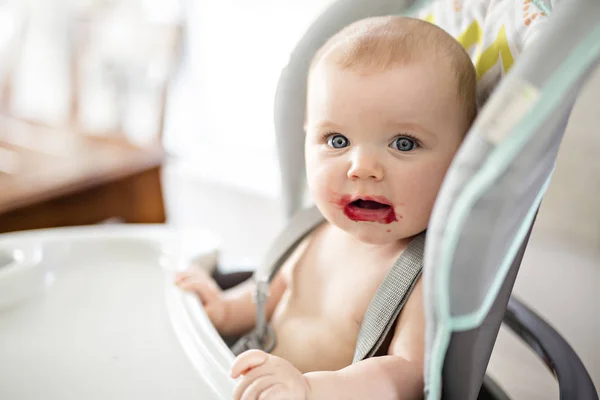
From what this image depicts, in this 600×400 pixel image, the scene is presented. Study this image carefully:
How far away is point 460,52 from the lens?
51 cm

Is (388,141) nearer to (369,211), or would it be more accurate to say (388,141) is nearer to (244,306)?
(369,211)

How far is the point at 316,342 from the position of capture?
22.6 inches

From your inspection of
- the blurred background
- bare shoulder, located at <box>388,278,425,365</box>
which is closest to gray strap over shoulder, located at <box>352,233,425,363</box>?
bare shoulder, located at <box>388,278,425,365</box>

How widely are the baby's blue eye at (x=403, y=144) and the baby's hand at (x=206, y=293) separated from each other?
30 cm

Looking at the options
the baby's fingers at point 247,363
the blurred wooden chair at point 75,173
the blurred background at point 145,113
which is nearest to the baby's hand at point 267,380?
the baby's fingers at point 247,363

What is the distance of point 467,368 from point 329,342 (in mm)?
176

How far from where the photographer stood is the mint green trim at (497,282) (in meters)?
0.37

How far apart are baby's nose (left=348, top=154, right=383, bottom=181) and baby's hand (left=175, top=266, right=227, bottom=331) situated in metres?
0.27

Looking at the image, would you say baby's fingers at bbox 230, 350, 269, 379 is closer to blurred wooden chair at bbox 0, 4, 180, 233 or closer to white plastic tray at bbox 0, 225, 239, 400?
white plastic tray at bbox 0, 225, 239, 400

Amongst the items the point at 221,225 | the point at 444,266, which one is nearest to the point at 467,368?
the point at 444,266

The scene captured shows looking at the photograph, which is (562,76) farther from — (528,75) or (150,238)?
(150,238)

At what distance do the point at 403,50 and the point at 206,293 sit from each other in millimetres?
Result: 359

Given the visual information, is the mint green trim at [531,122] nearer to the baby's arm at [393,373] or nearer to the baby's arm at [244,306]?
the baby's arm at [393,373]

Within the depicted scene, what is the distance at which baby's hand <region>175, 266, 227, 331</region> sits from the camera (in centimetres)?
66
